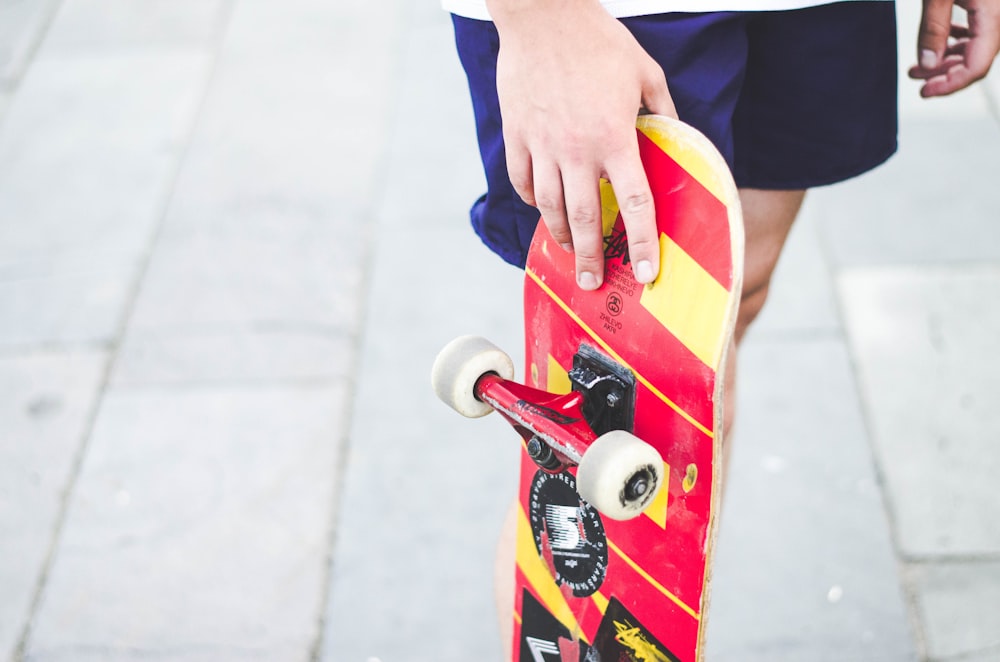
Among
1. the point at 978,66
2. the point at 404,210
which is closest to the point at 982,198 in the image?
the point at 978,66

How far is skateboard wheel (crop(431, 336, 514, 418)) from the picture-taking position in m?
1.10

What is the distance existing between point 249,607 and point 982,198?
213cm

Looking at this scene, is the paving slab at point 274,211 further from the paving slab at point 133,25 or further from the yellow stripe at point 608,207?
the yellow stripe at point 608,207

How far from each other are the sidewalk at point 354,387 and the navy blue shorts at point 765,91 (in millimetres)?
850

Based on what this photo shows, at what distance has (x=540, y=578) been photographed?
1307mm

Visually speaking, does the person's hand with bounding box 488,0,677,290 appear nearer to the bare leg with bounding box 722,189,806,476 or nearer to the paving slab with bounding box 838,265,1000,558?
the bare leg with bounding box 722,189,806,476

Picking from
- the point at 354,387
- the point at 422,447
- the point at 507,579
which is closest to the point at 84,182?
the point at 354,387

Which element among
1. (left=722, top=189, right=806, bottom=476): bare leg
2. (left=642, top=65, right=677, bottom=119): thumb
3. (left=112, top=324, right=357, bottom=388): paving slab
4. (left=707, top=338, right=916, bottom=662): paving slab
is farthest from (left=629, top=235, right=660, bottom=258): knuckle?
(left=112, top=324, right=357, bottom=388): paving slab

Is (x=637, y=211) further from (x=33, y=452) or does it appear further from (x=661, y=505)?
(x=33, y=452)

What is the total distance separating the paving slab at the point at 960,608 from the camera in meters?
1.67

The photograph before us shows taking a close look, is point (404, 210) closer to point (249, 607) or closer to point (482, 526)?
point (482, 526)

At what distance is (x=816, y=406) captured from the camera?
82.4 inches

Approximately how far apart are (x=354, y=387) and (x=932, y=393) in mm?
1306

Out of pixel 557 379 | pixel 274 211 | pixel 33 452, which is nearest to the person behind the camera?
pixel 557 379
